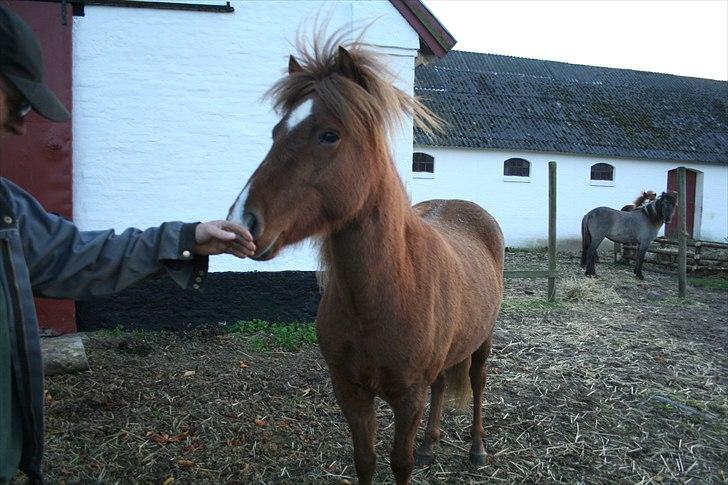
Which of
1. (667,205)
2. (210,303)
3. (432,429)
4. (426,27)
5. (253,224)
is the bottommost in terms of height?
(432,429)

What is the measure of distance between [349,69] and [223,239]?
89 cm

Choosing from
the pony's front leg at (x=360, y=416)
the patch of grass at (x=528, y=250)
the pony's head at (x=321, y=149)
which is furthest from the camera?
the patch of grass at (x=528, y=250)

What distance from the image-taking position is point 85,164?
18.2ft

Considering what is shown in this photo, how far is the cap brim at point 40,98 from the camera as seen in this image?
1374 millimetres

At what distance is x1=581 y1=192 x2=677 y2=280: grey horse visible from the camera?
39.5ft

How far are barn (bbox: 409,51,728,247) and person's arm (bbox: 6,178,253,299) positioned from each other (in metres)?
14.5

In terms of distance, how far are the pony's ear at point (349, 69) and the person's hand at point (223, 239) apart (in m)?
0.82

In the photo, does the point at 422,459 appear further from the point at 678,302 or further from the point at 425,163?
the point at 425,163

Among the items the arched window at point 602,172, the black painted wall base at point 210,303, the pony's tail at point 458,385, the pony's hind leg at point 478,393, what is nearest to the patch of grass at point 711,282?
the arched window at point 602,172

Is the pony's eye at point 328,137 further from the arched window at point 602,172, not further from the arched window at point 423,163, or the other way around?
the arched window at point 602,172

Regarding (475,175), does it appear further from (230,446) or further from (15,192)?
(15,192)

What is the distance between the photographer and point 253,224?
1756mm

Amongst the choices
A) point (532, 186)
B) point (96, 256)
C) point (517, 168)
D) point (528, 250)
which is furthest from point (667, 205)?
point (96, 256)

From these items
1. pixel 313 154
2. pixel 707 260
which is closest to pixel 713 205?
pixel 707 260
